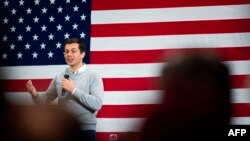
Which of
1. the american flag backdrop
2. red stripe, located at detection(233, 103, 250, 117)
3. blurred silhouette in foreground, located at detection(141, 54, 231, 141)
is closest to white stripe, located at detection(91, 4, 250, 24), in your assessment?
the american flag backdrop

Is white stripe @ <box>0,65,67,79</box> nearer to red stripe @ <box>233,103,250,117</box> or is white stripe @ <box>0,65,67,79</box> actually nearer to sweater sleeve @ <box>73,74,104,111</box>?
sweater sleeve @ <box>73,74,104,111</box>

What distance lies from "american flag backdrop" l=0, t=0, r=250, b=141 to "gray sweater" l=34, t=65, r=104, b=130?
1.13 feet

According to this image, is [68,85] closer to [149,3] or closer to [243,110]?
[149,3]

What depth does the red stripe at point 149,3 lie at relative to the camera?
217 centimetres

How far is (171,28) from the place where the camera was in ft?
7.31

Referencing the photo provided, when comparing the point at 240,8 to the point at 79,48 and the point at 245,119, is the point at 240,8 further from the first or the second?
the point at 79,48

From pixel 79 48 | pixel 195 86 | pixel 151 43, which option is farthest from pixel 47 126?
pixel 151 43

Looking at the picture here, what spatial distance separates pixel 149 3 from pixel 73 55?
637 millimetres

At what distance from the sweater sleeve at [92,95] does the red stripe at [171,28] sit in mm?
520

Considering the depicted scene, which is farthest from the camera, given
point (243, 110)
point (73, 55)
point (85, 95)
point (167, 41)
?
point (167, 41)

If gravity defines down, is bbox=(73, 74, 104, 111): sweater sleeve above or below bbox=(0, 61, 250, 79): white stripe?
below

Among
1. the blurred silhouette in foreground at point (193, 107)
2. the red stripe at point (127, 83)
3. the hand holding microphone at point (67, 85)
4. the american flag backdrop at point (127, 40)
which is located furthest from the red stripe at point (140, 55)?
the blurred silhouette in foreground at point (193, 107)

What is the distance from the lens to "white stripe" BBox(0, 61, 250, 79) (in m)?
2.12

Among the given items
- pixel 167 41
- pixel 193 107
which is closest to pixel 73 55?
pixel 167 41
